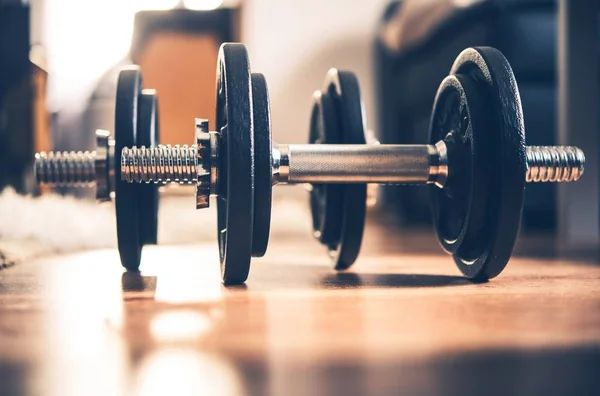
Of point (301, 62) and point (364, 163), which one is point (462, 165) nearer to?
point (364, 163)

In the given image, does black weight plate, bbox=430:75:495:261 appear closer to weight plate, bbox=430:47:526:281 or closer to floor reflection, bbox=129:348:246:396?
weight plate, bbox=430:47:526:281

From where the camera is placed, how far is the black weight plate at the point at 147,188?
887 millimetres

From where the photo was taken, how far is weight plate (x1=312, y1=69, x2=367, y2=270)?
0.90 metres

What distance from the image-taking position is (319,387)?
400 mm

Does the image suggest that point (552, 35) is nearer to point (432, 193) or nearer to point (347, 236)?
point (432, 193)

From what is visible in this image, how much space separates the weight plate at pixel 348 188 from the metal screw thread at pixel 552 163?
0.75 ft

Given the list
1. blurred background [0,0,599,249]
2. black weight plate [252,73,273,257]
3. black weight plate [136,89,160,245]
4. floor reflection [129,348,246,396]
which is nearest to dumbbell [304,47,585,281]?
black weight plate [252,73,273,257]

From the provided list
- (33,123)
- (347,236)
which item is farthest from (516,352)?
(33,123)

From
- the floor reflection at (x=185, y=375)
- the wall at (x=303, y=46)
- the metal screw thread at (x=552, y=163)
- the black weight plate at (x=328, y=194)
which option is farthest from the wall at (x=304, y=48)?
Result: the floor reflection at (x=185, y=375)

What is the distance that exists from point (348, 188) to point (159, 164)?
269 mm

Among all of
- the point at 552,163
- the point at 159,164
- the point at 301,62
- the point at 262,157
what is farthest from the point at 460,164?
the point at 301,62

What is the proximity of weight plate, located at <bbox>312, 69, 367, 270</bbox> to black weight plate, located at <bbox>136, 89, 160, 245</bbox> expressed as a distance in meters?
0.27

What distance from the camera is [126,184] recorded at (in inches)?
33.3

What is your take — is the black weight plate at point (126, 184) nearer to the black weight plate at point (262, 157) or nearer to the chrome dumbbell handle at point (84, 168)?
the chrome dumbbell handle at point (84, 168)
